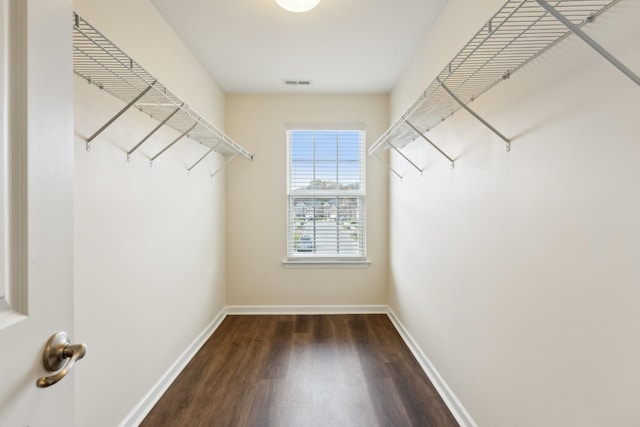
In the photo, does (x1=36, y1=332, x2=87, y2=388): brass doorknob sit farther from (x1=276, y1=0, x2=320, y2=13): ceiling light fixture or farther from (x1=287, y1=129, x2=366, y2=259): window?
(x1=287, y1=129, x2=366, y2=259): window

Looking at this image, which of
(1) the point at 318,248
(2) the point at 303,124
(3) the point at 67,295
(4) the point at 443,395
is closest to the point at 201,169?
(2) the point at 303,124

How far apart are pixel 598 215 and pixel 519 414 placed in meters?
0.90

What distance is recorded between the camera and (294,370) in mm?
2201

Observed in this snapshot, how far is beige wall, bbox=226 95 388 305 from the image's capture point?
3271 millimetres

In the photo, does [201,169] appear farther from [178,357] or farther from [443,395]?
[443,395]

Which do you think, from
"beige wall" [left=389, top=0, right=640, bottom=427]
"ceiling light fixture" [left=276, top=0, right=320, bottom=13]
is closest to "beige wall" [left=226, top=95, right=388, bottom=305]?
"beige wall" [left=389, top=0, right=640, bottom=427]

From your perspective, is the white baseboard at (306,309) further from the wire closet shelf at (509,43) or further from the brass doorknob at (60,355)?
the brass doorknob at (60,355)

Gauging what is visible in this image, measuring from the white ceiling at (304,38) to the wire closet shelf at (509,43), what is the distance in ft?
2.58

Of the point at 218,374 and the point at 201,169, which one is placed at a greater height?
A: the point at 201,169

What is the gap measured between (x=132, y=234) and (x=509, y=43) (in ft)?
6.53

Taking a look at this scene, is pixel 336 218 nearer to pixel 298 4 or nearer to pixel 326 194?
pixel 326 194

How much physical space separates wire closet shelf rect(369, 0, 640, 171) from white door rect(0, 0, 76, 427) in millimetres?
1113

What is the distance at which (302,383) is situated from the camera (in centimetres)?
204

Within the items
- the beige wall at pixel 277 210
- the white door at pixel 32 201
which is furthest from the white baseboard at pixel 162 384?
the white door at pixel 32 201
